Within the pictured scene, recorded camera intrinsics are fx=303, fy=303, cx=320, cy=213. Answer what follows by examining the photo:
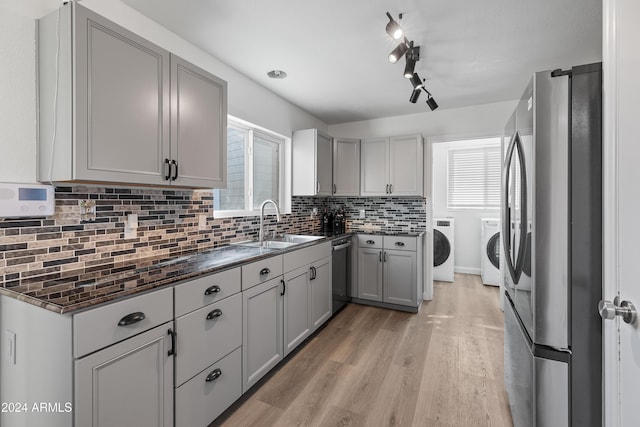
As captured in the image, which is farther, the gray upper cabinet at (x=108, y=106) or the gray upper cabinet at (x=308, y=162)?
the gray upper cabinet at (x=308, y=162)

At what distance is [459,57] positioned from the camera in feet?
7.87

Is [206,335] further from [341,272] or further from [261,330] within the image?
[341,272]

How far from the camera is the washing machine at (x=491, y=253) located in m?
4.57

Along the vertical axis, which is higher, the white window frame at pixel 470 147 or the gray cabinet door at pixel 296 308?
the white window frame at pixel 470 147

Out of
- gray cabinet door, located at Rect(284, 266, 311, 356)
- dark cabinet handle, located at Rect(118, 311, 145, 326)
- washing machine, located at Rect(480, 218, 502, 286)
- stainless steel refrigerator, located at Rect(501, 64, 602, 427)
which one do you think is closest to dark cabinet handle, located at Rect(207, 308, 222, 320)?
dark cabinet handle, located at Rect(118, 311, 145, 326)

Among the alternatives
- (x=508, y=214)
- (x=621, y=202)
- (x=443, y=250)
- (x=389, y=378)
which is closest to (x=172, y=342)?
(x=389, y=378)

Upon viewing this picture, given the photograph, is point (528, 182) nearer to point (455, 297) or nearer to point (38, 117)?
point (38, 117)

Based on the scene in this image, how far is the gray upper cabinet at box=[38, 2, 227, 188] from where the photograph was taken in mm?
1297

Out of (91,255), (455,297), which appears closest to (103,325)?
(91,255)

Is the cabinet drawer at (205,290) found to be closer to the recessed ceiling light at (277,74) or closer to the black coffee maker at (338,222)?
the recessed ceiling light at (277,74)

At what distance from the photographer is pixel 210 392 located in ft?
5.30

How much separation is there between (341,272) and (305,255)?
3.18 feet

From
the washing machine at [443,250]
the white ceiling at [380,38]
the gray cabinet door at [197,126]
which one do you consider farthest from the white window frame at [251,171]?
the washing machine at [443,250]

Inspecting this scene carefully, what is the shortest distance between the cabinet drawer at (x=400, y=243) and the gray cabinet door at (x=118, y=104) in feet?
8.43
